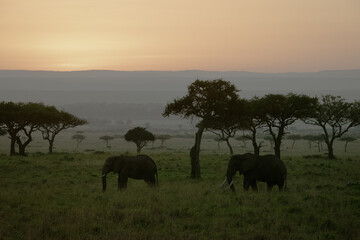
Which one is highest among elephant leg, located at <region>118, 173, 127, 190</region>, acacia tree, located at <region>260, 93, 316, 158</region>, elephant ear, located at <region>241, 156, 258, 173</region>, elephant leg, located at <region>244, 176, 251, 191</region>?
acacia tree, located at <region>260, 93, 316, 158</region>

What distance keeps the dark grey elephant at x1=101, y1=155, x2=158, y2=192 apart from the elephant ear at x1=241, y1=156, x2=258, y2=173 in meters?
4.74

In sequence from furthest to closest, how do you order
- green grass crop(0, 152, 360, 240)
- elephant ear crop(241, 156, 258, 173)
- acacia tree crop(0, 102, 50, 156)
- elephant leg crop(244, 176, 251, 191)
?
acacia tree crop(0, 102, 50, 156), elephant leg crop(244, 176, 251, 191), elephant ear crop(241, 156, 258, 173), green grass crop(0, 152, 360, 240)

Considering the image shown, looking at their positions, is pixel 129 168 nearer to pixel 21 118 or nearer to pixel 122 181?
pixel 122 181

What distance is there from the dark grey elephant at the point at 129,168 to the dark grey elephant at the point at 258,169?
4.27m

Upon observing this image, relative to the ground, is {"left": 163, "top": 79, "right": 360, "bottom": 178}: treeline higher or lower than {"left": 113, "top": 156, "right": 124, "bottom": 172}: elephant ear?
higher

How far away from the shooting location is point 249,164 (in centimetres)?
1912

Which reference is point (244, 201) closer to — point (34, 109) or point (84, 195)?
point (84, 195)

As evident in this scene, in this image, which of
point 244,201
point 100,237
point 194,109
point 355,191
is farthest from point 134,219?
point 194,109

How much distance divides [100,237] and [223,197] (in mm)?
7378

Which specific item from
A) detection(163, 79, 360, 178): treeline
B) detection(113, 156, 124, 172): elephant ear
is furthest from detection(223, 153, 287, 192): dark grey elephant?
detection(163, 79, 360, 178): treeline

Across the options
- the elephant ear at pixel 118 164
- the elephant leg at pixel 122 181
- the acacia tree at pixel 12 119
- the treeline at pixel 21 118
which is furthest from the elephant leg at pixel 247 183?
the acacia tree at pixel 12 119

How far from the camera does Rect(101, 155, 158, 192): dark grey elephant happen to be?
66.2 ft

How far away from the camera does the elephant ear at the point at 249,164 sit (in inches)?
751

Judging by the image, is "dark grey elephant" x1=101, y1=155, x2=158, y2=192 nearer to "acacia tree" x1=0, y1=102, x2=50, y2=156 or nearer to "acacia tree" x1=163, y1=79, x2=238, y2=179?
"acacia tree" x1=163, y1=79, x2=238, y2=179
